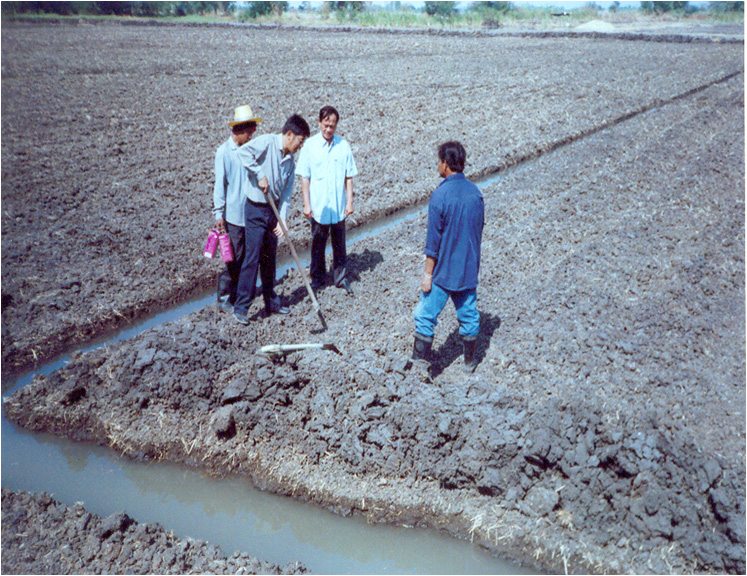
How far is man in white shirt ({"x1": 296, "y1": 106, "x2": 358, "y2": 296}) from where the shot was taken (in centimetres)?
557

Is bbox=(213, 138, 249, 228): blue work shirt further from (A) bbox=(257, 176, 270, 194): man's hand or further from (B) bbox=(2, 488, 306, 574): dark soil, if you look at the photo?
(B) bbox=(2, 488, 306, 574): dark soil

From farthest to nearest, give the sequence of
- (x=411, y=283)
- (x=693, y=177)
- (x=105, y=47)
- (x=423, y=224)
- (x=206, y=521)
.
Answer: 1. (x=105, y=47)
2. (x=693, y=177)
3. (x=423, y=224)
4. (x=411, y=283)
5. (x=206, y=521)

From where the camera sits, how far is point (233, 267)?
5758 millimetres

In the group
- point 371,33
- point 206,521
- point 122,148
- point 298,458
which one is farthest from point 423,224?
point 371,33

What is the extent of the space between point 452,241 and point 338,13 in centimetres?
4300

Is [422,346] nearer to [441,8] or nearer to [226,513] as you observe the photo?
[226,513]

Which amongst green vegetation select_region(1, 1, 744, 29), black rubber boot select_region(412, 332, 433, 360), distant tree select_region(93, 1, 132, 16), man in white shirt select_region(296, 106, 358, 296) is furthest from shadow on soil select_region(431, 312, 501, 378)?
distant tree select_region(93, 1, 132, 16)

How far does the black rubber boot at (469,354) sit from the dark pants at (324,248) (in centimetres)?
189

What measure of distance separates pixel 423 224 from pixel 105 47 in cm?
2311

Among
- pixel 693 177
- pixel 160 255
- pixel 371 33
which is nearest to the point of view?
pixel 160 255

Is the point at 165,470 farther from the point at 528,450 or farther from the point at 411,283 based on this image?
the point at 411,283

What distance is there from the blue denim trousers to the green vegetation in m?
38.8

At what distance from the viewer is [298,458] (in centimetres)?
440

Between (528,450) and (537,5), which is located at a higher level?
(537,5)
